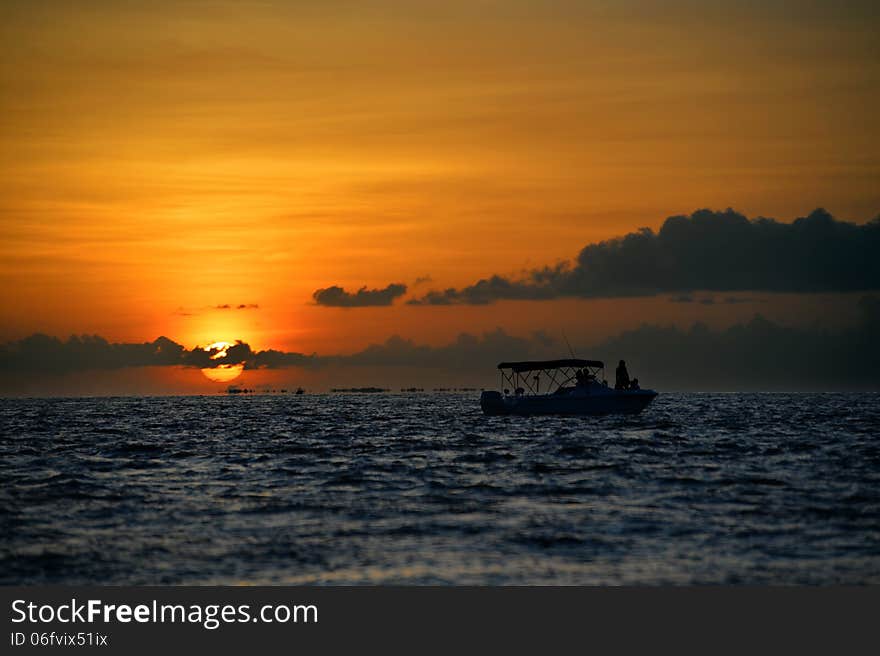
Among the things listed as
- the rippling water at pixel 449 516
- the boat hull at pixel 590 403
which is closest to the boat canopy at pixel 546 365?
the boat hull at pixel 590 403

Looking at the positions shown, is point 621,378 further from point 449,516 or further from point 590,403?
point 449,516

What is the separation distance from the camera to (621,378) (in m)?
89.2

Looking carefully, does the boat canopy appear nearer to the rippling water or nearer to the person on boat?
the person on boat

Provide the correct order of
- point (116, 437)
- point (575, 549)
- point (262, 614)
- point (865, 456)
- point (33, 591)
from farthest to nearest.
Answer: point (116, 437), point (865, 456), point (575, 549), point (33, 591), point (262, 614)

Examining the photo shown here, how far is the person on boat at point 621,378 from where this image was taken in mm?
88875

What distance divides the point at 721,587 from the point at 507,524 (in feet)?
32.4

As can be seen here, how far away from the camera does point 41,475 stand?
49.0 m

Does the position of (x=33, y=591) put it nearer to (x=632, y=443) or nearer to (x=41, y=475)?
(x=41, y=475)

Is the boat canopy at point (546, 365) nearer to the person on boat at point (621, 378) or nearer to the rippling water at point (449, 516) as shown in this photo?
the person on boat at point (621, 378)

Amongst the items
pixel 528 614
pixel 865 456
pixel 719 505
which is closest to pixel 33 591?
pixel 528 614

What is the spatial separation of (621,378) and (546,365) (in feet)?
39.2

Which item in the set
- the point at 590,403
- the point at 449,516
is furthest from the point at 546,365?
the point at 449,516

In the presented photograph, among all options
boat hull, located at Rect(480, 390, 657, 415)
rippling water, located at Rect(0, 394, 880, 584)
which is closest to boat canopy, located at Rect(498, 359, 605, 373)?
boat hull, located at Rect(480, 390, 657, 415)

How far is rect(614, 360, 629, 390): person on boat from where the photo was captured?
292 ft
